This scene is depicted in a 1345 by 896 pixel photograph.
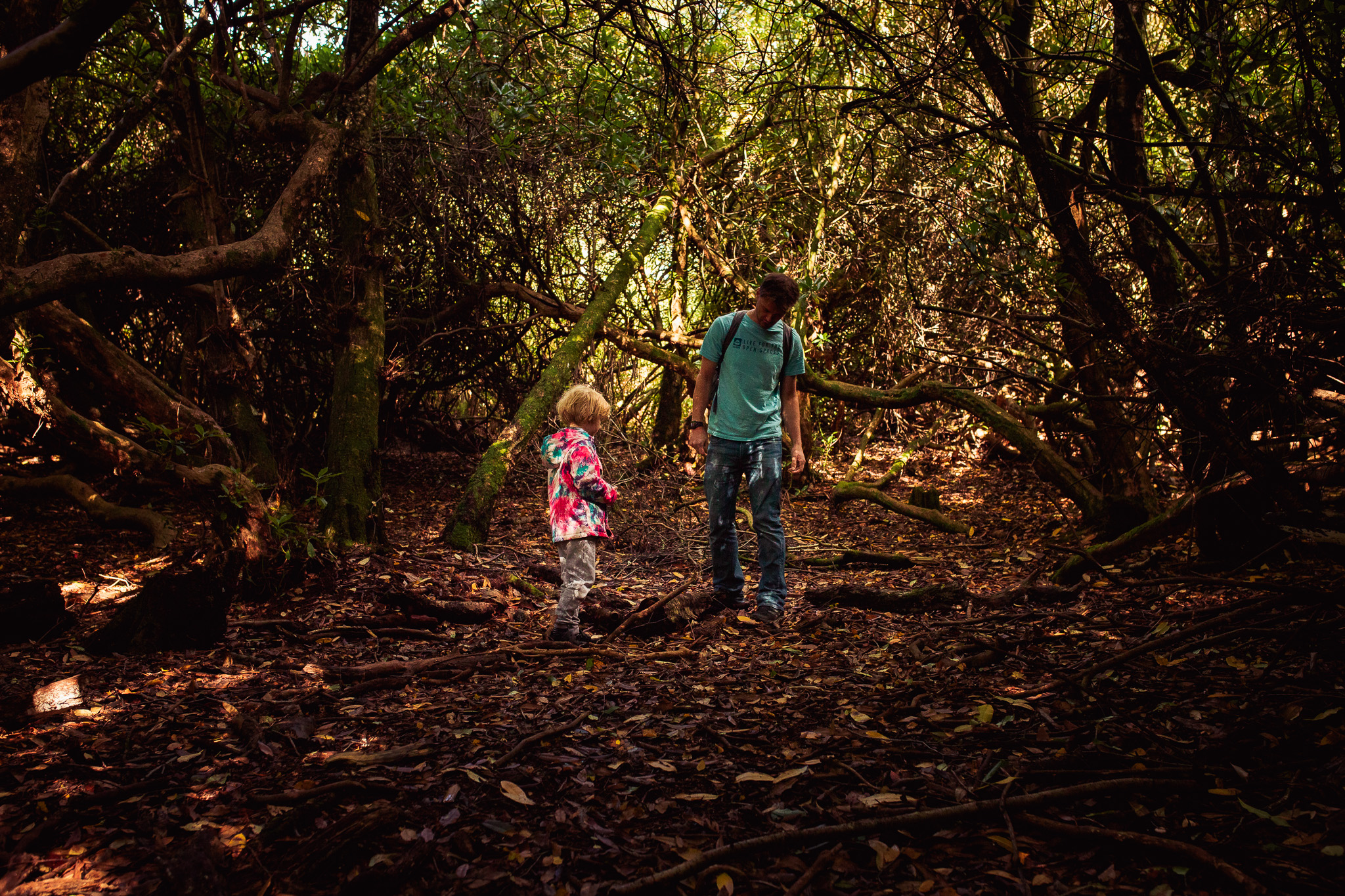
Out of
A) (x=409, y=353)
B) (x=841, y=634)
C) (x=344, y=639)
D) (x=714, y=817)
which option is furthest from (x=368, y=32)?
(x=714, y=817)

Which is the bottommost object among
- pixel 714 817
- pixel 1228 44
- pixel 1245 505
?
pixel 714 817

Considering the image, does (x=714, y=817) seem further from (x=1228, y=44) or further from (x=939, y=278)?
(x=939, y=278)

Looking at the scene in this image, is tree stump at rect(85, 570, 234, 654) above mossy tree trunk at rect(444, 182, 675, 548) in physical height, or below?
below

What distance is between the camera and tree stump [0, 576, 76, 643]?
3.96m

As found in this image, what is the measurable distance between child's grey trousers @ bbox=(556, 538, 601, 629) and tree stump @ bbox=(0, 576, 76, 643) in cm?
241

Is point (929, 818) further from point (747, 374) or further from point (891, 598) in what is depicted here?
point (747, 374)

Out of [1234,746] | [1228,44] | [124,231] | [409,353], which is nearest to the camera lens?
[1234,746]

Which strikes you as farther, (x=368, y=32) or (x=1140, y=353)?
(x=368, y=32)

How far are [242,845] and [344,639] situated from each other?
2.10 m

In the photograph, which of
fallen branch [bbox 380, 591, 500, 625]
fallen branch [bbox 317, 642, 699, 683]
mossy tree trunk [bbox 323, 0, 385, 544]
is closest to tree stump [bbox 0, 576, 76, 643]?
fallen branch [bbox 317, 642, 699, 683]

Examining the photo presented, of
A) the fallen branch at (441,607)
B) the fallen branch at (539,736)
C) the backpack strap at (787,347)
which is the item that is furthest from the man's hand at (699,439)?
the fallen branch at (539,736)

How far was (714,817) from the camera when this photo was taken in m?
2.43

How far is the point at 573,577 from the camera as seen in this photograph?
427cm

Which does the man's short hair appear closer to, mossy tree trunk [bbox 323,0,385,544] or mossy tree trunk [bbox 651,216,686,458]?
mossy tree trunk [bbox 323,0,385,544]
